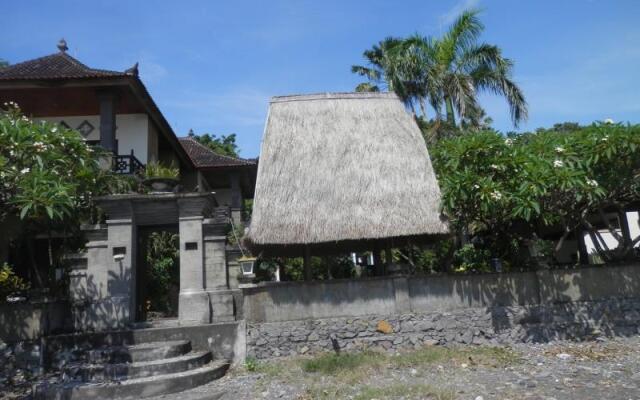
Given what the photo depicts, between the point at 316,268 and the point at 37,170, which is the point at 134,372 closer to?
the point at 37,170

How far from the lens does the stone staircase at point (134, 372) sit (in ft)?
19.8

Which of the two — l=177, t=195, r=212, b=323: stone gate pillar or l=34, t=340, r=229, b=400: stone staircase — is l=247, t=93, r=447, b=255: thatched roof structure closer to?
l=177, t=195, r=212, b=323: stone gate pillar

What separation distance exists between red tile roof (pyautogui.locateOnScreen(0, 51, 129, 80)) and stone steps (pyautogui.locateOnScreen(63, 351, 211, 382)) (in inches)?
292

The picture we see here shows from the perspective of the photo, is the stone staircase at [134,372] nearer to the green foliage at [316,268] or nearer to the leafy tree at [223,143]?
the green foliage at [316,268]

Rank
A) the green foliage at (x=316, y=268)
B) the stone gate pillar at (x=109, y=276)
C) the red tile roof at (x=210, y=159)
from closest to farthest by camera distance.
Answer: the stone gate pillar at (x=109, y=276) → the green foliage at (x=316, y=268) → the red tile roof at (x=210, y=159)

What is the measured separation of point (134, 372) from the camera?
21.3 ft

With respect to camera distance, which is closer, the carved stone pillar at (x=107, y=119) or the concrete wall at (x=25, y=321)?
the concrete wall at (x=25, y=321)

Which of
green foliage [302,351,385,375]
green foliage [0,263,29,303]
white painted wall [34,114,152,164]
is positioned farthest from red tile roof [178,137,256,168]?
green foliage [302,351,385,375]

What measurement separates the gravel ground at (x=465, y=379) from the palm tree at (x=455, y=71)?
295 inches

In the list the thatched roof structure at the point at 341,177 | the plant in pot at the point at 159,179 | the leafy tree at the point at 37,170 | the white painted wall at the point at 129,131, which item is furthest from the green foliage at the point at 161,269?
the leafy tree at the point at 37,170

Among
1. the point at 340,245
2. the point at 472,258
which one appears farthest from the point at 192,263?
the point at 472,258

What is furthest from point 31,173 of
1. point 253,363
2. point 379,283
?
point 379,283

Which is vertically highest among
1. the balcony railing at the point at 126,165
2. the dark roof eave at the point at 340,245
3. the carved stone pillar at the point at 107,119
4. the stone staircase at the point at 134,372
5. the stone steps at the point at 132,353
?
the carved stone pillar at the point at 107,119

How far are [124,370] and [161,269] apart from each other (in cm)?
585
